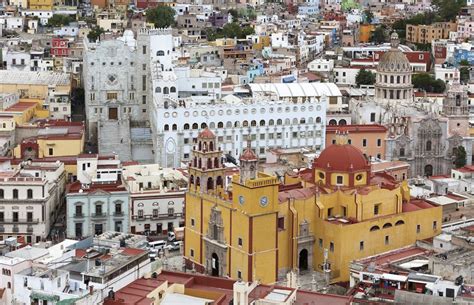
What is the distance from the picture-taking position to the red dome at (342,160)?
4494cm

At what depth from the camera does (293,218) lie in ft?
142

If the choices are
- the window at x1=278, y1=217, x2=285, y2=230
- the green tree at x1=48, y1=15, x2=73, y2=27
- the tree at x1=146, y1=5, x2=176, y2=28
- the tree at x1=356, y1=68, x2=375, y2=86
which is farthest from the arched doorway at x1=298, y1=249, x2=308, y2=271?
the green tree at x1=48, y1=15, x2=73, y2=27

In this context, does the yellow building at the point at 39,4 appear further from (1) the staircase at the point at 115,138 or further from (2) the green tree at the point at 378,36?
(1) the staircase at the point at 115,138

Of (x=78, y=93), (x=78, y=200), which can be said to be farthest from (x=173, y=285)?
(x=78, y=93)

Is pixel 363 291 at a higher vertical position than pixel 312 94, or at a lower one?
lower

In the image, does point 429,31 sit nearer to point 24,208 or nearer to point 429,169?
point 429,169

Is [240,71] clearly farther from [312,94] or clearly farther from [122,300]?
[122,300]

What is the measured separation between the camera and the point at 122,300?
1391 inches

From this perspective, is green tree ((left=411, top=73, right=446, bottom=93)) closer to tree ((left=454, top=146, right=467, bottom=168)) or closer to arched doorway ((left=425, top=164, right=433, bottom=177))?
arched doorway ((left=425, top=164, right=433, bottom=177))

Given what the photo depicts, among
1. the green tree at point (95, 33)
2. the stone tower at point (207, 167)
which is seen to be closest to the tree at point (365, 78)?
the green tree at point (95, 33)

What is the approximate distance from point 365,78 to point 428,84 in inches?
213

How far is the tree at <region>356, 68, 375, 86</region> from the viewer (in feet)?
286

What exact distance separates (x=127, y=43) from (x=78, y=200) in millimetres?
24781

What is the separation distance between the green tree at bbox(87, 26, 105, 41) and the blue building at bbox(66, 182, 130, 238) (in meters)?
52.5
